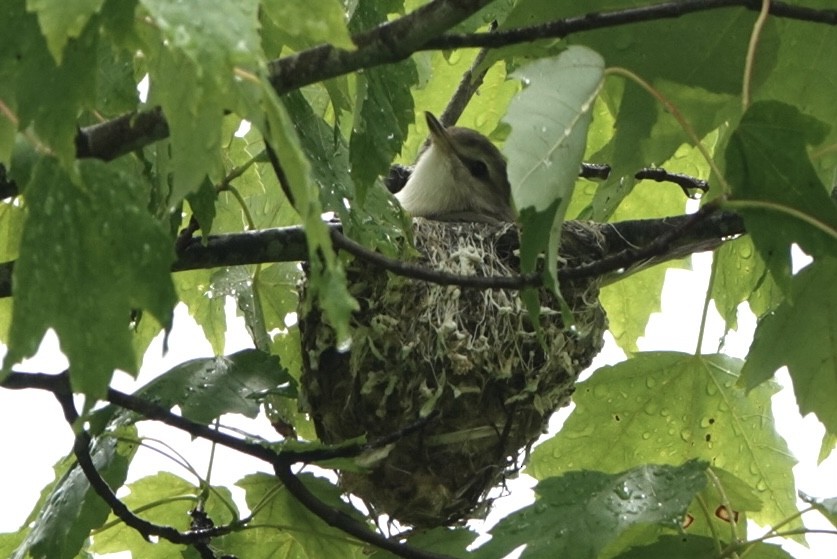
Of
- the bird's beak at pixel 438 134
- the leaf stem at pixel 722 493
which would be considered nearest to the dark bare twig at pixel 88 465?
the leaf stem at pixel 722 493

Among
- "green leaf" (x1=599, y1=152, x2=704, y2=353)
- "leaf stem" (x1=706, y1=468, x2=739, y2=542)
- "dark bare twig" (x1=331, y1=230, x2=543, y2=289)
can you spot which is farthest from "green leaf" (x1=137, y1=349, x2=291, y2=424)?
"green leaf" (x1=599, y1=152, x2=704, y2=353)

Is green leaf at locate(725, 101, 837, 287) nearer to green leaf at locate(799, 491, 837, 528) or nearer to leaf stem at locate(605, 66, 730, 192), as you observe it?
leaf stem at locate(605, 66, 730, 192)

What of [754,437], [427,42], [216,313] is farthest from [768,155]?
[216,313]

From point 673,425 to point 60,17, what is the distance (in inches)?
96.7

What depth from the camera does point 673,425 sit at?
3334 mm

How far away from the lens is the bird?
4793 millimetres

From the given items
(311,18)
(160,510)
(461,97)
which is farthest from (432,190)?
(311,18)

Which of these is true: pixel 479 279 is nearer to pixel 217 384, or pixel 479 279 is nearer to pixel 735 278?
pixel 217 384

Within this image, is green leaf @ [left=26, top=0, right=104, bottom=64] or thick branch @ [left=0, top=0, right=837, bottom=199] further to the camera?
thick branch @ [left=0, top=0, right=837, bottom=199]

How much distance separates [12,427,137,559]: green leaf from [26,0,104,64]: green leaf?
4.75ft

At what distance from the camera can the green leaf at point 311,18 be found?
1.36 meters

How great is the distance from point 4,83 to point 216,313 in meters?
2.05

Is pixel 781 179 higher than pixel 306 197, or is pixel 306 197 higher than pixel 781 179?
pixel 781 179

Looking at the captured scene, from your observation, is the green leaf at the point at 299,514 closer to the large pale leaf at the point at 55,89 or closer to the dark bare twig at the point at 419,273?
the dark bare twig at the point at 419,273
